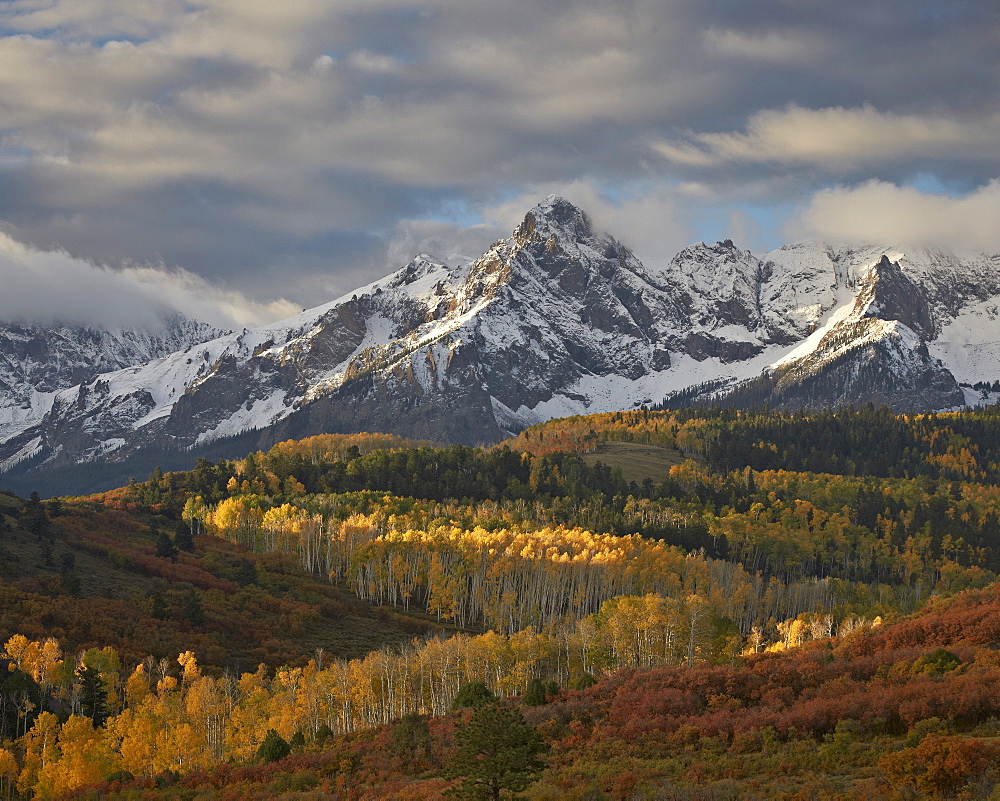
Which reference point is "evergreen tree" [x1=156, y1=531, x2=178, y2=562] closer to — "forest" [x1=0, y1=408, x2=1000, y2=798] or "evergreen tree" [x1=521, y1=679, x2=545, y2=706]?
"forest" [x1=0, y1=408, x2=1000, y2=798]

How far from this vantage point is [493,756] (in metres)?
44.6

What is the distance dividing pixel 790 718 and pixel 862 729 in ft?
12.4

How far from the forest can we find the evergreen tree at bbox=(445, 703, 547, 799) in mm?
1094

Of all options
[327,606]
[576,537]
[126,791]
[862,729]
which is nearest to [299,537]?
[327,606]

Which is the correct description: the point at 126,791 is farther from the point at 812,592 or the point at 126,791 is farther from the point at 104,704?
the point at 812,592

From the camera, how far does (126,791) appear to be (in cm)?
6906

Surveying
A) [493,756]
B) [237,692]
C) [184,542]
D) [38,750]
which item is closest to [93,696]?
[38,750]

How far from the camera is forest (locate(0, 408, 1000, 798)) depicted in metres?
50.1

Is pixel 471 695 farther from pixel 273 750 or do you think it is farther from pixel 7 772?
pixel 7 772

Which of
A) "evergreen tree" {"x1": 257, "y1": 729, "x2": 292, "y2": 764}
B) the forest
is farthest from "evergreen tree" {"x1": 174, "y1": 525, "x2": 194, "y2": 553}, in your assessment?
"evergreen tree" {"x1": 257, "y1": 729, "x2": 292, "y2": 764}

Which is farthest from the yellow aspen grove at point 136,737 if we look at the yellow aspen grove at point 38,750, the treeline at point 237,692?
the yellow aspen grove at point 38,750

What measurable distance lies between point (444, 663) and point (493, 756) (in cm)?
5526

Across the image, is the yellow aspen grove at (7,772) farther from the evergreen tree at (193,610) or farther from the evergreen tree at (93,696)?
the evergreen tree at (193,610)

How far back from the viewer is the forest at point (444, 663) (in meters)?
50.1
